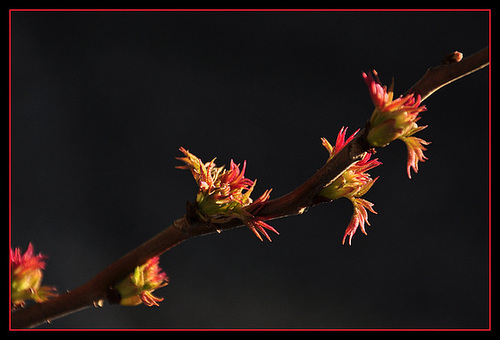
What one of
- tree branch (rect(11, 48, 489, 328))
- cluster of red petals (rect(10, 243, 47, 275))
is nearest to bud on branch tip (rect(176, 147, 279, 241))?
tree branch (rect(11, 48, 489, 328))

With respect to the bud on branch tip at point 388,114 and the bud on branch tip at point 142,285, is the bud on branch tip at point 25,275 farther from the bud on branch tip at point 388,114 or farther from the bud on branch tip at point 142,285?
the bud on branch tip at point 388,114

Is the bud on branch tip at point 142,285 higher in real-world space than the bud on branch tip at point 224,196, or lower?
lower

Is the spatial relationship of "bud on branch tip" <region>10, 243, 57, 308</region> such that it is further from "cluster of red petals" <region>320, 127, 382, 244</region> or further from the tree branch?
"cluster of red petals" <region>320, 127, 382, 244</region>

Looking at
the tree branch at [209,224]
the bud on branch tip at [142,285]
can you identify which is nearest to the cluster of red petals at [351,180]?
the tree branch at [209,224]

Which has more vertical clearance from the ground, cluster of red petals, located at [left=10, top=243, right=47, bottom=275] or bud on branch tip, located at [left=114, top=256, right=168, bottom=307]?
cluster of red petals, located at [left=10, top=243, right=47, bottom=275]

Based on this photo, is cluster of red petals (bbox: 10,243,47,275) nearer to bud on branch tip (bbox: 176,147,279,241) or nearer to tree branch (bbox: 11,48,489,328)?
tree branch (bbox: 11,48,489,328)

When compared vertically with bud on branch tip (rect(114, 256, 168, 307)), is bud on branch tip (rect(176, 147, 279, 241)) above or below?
above

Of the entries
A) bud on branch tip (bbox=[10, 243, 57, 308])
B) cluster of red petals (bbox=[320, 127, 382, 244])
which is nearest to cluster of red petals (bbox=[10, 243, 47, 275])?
bud on branch tip (bbox=[10, 243, 57, 308])

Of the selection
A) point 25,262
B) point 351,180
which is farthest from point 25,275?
point 351,180

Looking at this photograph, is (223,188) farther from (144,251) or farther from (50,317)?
(50,317)
